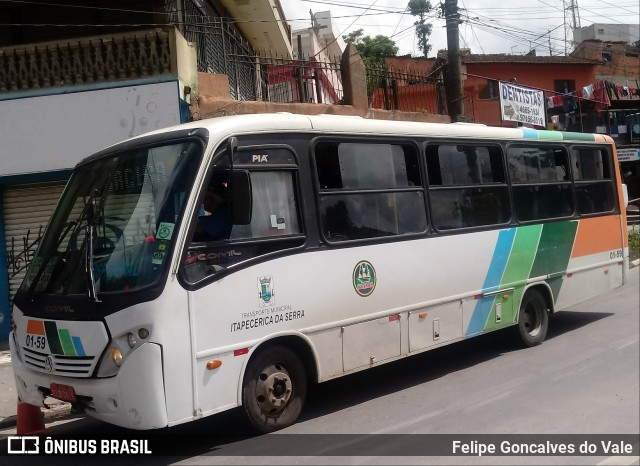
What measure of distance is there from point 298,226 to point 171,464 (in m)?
2.28

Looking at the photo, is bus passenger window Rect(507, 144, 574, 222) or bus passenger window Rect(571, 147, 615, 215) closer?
bus passenger window Rect(507, 144, 574, 222)

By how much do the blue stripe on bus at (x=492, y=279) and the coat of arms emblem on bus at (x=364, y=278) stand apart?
184 centimetres

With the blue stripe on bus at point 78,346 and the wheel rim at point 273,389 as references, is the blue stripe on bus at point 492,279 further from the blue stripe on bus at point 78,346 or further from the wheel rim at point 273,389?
the blue stripe on bus at point 78,346

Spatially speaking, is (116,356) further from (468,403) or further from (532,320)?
(532,320)

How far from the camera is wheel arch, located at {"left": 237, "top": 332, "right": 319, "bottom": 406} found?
5527mm

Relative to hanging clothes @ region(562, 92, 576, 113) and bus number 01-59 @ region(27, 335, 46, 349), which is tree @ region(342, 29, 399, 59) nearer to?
hanging clothes @ region(562, 92, 576, 113)

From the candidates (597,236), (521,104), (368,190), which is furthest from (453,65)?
(368,190)

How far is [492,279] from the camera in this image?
8.12 m

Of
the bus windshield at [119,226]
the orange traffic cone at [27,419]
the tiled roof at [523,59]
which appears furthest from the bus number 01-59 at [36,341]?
the tiled roof at [523,59]

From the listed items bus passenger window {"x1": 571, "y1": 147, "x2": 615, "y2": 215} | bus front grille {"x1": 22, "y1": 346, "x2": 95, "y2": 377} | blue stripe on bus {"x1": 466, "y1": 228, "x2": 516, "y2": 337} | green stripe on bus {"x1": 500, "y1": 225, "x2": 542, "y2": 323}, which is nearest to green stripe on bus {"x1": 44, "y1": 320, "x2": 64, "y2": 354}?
bus front grille {"x1": 22, "y1": 346, "x2": 95, "y2": 377}

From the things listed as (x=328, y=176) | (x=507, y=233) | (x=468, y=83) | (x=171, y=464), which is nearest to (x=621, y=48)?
(x=468, y=83)

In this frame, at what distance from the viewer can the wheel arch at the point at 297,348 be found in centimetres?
553

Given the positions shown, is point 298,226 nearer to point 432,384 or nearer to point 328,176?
point 328,176

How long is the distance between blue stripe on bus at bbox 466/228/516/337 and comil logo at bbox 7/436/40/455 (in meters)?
4.71
